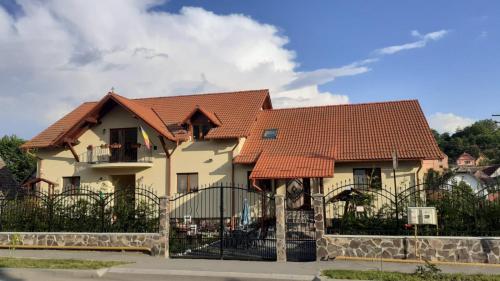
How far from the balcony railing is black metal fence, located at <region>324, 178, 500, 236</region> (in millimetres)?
12679

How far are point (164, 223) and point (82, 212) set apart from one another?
11.7ft

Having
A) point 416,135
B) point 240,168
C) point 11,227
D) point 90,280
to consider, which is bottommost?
point 90,280

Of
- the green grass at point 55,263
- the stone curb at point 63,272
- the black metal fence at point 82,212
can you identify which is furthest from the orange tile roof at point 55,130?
the stone curb at point 63,272

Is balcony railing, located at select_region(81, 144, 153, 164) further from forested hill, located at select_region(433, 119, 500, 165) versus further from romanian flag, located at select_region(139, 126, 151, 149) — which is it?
forested hill, located at select_region(433, 119, 500, 165)

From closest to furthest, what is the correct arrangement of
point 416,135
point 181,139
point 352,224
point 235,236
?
point 352,224
point 235,236
point 416,135
point 181,139

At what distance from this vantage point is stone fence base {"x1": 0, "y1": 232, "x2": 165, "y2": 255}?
520 inches

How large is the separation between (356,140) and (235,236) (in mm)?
9861

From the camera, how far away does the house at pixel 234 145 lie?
1944cm

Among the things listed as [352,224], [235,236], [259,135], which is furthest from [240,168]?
[352,224]

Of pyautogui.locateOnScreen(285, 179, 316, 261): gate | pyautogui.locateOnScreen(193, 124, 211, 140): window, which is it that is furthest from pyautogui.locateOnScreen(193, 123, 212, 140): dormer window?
pyautogui.locateOnScreen(285, 179, 316, 261): gate

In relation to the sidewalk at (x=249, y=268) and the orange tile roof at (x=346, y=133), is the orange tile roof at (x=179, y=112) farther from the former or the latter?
the sidewalk at (x=249, y=268)

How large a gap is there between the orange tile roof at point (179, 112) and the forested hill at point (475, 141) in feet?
321

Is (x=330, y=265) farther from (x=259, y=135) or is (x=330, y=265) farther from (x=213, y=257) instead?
(x=259, y=135)

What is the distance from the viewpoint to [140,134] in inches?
884
